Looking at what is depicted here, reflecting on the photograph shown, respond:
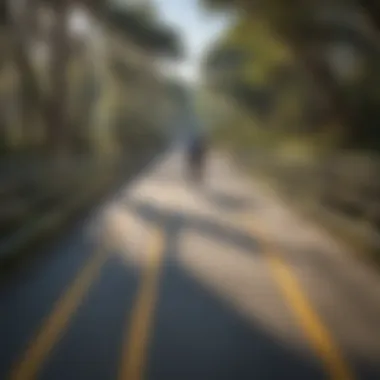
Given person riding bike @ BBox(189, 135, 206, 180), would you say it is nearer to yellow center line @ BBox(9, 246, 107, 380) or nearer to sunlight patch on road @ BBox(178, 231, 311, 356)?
sunlight patch on road @ BBox(178, 231, 311, 356)

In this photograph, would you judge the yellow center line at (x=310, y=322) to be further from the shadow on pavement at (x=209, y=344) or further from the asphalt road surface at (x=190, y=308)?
the shadow on pavement at (x=209, y=344)

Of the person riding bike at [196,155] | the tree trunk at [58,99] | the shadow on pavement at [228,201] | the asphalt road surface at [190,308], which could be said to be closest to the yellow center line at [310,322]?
the asphalt road surface at [190,308]

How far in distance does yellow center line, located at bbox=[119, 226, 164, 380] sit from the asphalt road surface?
0.01m

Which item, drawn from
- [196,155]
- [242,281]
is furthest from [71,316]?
[196,155]

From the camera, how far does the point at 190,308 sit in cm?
701

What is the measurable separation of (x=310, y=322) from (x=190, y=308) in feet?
3.44

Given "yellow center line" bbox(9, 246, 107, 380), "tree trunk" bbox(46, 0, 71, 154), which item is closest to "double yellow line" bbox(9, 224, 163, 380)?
"yellow center line" bbox(9, 246, 107, 380)

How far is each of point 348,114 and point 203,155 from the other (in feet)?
16.8

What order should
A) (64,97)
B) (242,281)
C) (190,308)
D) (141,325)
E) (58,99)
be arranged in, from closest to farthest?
(141,325) < (190,308) < (242,281) < (58,99) < (64,97)

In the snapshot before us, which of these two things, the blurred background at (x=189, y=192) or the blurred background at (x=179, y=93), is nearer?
the blurred background at (x=189, y=192)

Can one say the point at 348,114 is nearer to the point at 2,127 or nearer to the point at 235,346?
the point at 2,127

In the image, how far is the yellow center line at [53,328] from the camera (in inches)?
208

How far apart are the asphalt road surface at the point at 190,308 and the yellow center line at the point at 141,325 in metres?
0.01

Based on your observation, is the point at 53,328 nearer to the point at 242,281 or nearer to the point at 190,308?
the point at 190,308
